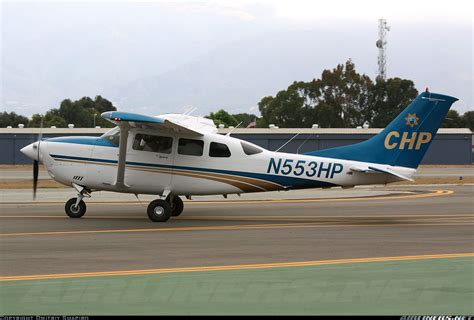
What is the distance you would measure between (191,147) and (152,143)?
97 centimetres

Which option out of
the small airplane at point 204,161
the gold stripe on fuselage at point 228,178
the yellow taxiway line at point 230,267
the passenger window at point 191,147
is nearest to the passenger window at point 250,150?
the small airplane at point 204,161

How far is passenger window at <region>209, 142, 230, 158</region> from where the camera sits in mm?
19608

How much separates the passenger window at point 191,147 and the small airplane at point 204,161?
0.08 ft

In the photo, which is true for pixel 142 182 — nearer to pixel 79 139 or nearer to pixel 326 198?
pixel 79 139

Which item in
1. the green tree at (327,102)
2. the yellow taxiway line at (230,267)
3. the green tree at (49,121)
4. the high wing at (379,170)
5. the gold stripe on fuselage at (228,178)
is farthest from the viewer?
the green tree at (327,102)

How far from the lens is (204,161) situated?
1956 centimetres

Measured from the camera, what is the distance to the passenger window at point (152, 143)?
19.7 meters

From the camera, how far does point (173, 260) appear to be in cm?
1245

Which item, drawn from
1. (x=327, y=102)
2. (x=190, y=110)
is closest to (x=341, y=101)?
→ (x=327, y=102)

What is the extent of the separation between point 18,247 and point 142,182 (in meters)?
5.82

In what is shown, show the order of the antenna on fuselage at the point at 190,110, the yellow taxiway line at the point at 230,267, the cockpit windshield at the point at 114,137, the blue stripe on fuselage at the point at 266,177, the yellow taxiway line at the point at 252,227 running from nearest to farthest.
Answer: the yellow taxiway line at the point at 230,267 < the yellow taxiway line at the point at 252,227 < the blue stripe on fuselage at the point at 266,177 < the cockpit windshield at the point at 114,137 < the antenna on fuselage at the point at 190,110

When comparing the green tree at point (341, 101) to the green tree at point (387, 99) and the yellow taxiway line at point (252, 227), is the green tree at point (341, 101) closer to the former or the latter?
the green tree at point (387, 99)

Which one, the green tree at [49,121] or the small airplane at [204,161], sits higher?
the small airplane at [204,161]

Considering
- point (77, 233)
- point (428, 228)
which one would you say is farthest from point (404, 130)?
point (77, 233)
